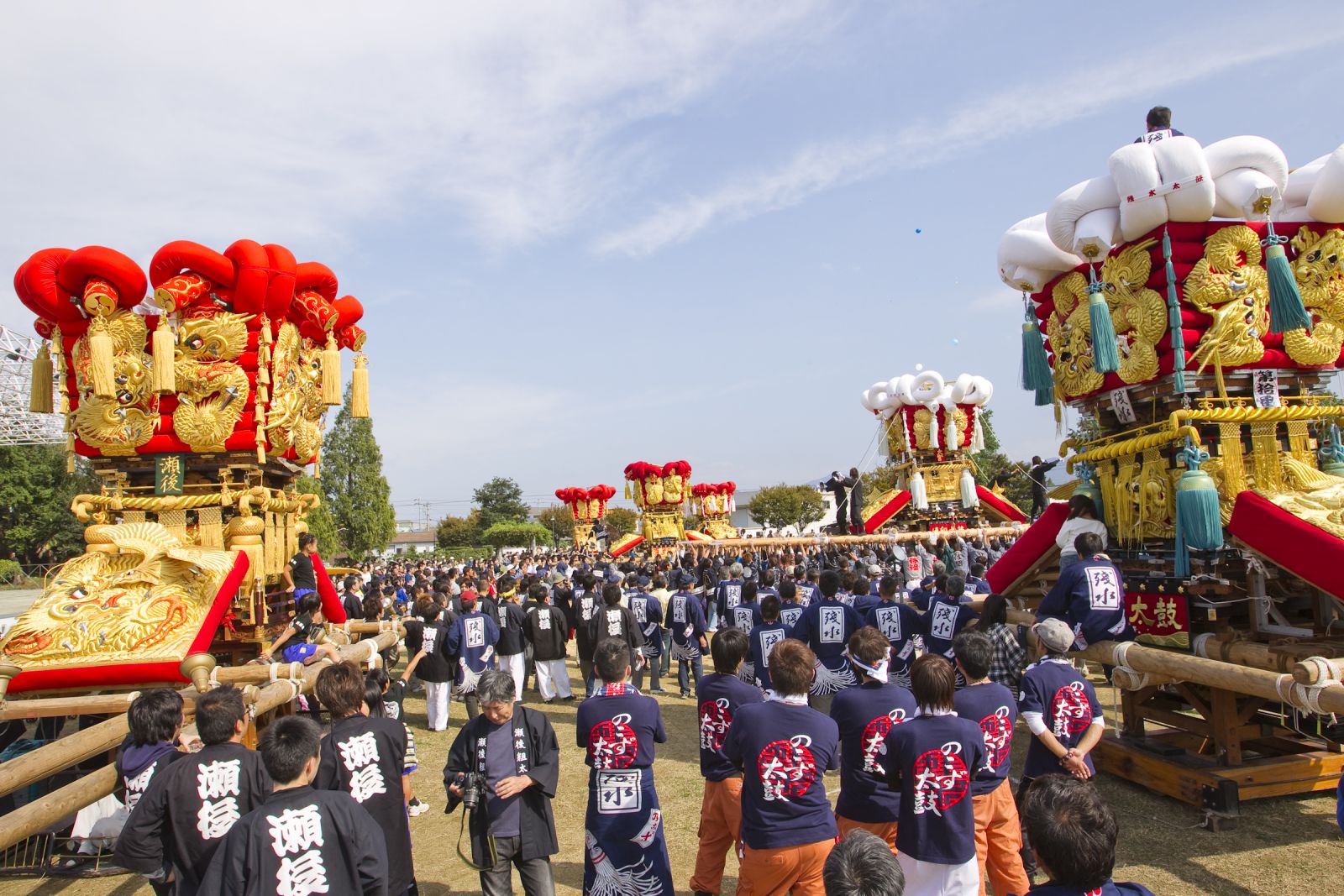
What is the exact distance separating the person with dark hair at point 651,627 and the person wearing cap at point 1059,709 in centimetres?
607

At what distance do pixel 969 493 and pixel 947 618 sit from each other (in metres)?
17.2

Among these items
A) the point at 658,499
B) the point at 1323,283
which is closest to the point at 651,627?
the point at 1323,283

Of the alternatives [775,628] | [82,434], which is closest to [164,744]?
[775,628]

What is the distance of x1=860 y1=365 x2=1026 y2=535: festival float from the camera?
77.5 ft

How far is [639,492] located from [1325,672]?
29.5 m

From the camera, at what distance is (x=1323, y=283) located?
6242mm

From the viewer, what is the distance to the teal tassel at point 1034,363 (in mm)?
7285

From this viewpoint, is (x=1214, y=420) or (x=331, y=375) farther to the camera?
(x=331, y=375)

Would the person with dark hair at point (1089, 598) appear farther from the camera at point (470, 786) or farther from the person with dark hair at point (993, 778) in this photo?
the camera at point (470, 786)

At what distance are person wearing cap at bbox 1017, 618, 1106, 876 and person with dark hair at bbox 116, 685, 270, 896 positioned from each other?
3702mm

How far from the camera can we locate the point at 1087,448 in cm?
718

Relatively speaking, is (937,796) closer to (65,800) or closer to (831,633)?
(831,633)

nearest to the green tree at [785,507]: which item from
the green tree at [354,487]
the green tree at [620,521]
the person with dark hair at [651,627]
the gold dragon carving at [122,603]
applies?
the green tree at [620,521]

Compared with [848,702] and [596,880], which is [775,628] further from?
[596,880]
